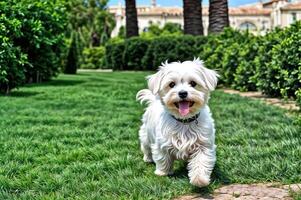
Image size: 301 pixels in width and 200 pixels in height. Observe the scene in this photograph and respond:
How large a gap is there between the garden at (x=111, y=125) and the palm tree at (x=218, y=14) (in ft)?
6.49

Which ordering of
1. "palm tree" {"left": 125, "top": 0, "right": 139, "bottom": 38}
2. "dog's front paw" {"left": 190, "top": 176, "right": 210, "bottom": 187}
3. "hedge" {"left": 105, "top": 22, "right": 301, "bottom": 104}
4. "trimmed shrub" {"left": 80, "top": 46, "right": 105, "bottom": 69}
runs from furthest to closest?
"trimmed shrub" {"left": 80, "top": 46, "right": 105, "bottom": 69} < "palm tree" {"left": 125, "top": 0, "right": 139, "bottom": 38} < "hedge" {"left": 105, "top": 22, "right": 301, "bottom": 104} < "dog's front paw" {"left": 190, "top": 176, "right": 210, "bottom": 187}

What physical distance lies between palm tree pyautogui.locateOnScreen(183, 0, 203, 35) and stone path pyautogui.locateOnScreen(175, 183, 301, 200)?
53.3ft

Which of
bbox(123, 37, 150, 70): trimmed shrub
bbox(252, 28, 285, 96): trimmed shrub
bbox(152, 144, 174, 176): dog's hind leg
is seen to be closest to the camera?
bbox(152, 144, 174, 176): dog's hind leg

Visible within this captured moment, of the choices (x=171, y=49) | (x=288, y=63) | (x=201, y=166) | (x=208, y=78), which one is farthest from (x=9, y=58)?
(x=171, y=49)

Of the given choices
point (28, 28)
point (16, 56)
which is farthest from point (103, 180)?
point (28, 28)

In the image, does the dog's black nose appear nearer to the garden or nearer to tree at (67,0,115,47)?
the garden

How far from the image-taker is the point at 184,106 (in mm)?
4199

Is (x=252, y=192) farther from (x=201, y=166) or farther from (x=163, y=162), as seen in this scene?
(x=163, y=162)

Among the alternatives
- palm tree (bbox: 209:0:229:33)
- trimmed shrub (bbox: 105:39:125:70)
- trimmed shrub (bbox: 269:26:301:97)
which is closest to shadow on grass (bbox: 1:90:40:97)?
trimmed shrub (bbox: 269:26:301:97)

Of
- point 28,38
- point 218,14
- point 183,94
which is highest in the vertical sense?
point 218,14

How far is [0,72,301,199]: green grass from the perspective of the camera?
4129 millimetres

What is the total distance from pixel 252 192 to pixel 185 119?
77 cm

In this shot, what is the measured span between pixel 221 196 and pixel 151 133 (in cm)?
110

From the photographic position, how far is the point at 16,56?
12.1m
